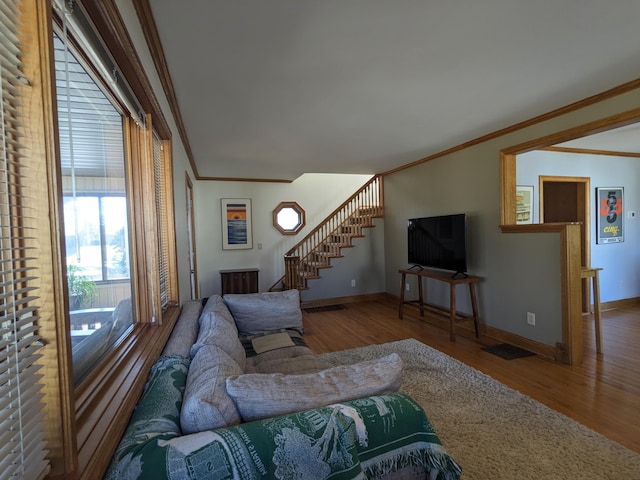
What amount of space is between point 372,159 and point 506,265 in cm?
234

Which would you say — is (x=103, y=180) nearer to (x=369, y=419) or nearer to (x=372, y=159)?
(x=369, y=419)

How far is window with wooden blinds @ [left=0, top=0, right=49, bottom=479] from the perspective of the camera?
1.93 ft

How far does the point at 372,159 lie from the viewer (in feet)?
15.6

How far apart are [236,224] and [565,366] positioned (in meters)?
5.30

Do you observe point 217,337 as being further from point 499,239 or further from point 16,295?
point 499,239

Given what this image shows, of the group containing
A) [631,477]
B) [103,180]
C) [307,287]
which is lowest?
[631,477]

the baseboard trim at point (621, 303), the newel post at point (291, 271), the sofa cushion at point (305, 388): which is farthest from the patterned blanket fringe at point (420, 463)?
the baseboard trim at point (621, 303)

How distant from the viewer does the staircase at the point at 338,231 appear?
19.2 feet

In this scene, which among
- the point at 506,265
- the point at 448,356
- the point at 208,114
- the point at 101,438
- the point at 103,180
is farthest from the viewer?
the point at 506,265

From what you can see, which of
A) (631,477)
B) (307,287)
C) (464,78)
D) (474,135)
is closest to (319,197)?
(307,287)

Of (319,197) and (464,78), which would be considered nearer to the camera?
(464,78)

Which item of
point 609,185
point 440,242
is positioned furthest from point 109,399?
point 609,185

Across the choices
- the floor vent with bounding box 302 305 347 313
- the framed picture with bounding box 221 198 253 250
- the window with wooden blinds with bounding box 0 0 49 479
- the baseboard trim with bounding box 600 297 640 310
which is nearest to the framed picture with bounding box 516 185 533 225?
the baseboard trim with bounding box 600 297 640 310

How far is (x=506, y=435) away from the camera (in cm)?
199
